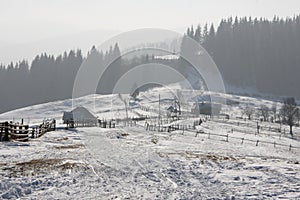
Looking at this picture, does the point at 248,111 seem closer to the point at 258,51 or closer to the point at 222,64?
the point at 222,64

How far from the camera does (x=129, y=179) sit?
589 inches

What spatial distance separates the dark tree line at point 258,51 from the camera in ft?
500

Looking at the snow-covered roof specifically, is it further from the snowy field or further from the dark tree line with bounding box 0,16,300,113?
the dark tree line with bounding box 0,16,300,113

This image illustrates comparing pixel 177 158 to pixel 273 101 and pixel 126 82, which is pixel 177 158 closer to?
pixel 273 101

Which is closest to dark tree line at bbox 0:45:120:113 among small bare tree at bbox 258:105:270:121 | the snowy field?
small bare tree at bbox 258:105:270:121

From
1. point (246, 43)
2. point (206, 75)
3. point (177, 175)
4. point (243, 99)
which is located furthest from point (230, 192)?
point (246, 43)

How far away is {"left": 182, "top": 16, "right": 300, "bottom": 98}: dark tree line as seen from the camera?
500 feet

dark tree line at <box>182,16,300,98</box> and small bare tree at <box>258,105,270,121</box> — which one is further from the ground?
dark tree line at <box>182,16,300,98</box>

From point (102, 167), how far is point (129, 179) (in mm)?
2760

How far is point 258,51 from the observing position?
165625mm

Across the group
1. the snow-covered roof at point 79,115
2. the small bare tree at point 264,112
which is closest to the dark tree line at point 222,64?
the small bare tree at point 264,112

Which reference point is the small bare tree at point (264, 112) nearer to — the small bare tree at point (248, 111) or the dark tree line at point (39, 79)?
the small bare tree at point (248, 111)

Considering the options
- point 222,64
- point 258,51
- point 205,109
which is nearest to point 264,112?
point 205,109

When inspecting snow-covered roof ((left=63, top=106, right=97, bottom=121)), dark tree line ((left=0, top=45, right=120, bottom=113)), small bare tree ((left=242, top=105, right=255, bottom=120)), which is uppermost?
dark tree line ((left=0, top=45, right=120, bottom=113))
